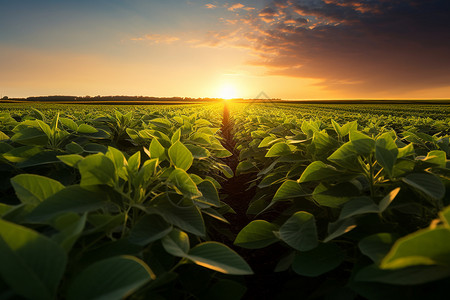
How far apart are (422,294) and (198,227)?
657mm

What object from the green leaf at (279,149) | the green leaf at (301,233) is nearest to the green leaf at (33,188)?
the green leaf at (301,233)

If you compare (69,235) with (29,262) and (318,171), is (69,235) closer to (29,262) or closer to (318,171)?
(29,262)

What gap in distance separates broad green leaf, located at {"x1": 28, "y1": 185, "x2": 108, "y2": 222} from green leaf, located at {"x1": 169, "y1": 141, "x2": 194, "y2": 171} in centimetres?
34

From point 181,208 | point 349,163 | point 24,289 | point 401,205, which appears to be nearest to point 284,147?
point 349,163

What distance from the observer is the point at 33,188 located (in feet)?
2.81

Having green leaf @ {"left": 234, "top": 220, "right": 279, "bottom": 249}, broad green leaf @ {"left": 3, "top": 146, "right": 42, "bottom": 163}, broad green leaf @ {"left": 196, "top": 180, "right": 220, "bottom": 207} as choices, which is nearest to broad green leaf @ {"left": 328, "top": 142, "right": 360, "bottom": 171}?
green leaf @ {"left": 234, "top": 220, "right": 279, "bottom": 249}

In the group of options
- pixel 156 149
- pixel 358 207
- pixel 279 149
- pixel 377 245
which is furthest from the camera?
pixel 279 149

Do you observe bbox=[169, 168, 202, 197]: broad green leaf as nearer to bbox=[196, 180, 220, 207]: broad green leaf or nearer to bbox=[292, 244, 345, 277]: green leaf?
bbox=[196, 180, 220, 207]: broad green leaf

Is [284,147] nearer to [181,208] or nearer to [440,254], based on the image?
[181,208]

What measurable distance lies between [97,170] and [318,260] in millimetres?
796

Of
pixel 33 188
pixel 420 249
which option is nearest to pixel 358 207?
pixel 420 249

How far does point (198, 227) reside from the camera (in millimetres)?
952

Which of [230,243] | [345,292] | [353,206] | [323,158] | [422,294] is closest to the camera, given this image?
[422,294]

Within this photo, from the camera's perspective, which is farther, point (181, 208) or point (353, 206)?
point (181, 208)
